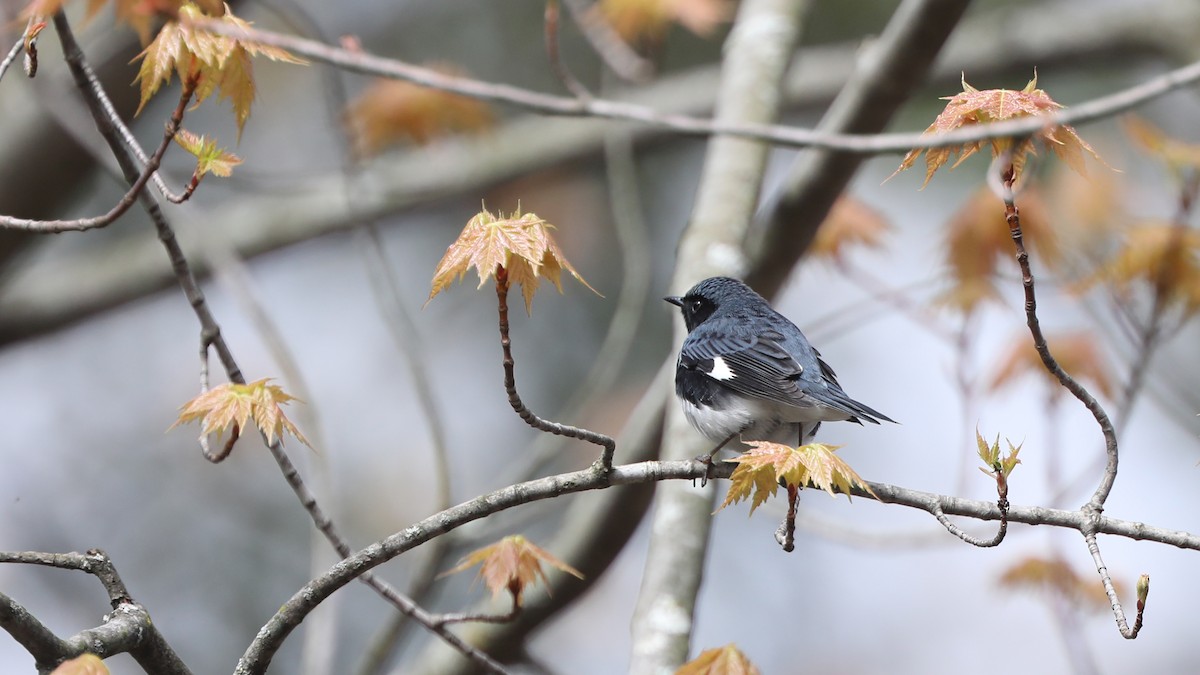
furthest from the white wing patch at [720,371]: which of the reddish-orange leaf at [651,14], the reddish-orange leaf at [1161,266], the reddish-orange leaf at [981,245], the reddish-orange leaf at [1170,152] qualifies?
the reddish-orange leaf at [651,14]

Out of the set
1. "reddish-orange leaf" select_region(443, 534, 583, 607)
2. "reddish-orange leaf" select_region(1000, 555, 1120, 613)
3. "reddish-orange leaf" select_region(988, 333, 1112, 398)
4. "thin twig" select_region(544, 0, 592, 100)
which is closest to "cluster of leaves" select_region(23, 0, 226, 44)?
"thin twig" select_region(544, 0, 592, 100)

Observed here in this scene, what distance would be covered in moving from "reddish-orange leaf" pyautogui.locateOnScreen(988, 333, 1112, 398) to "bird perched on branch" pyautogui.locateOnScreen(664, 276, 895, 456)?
1738 mm

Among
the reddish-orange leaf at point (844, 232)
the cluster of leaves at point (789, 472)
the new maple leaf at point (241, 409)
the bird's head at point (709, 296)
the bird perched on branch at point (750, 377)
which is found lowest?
the cluster of leaves at point (789, 472)

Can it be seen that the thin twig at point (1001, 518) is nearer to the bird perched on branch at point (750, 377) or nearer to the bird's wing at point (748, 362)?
the bird perched on branch at point (750, 377)

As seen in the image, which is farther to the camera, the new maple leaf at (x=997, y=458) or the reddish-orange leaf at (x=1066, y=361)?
the reddish-orange leaf at (x=1066, y=361)

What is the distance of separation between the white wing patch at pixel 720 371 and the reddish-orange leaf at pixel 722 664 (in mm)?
946

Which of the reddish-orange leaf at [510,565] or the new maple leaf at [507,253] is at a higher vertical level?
the new maple leaf at [507,253]

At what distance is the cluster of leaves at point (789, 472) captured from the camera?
65.6 inches

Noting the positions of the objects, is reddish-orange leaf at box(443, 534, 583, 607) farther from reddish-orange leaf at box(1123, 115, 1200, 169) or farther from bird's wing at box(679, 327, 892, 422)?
reddish-orange leaf at box(1123, 115, 1200, 169)

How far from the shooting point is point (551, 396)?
8062 millimetres

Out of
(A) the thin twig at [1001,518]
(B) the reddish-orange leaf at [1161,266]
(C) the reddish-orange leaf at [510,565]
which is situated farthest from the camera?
(B) the reddish-orange leaf at [1161,266]

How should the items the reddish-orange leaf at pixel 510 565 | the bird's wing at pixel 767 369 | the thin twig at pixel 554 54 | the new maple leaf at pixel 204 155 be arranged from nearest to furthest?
the new maple leaf at pixel 204 155, the reddish-orange leaf at pixel 510 565, the bird's wing at pixel 767 369, the thin twig at pixel 554 54

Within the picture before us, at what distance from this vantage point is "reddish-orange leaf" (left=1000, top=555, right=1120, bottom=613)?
397 centimetres

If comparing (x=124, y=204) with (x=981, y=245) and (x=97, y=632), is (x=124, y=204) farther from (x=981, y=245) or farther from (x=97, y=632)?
(x=981, y=245)
